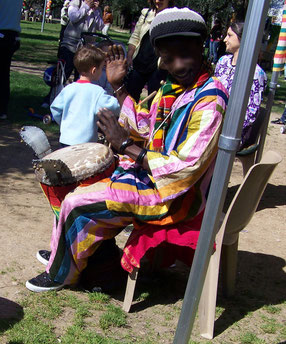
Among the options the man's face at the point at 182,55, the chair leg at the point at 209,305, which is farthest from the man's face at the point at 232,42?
the chair leg at the point at 209,305

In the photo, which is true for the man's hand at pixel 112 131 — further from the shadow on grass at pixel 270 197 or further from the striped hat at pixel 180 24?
the shadow on grass at pixel 270 197

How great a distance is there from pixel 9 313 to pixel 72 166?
0.92 metres

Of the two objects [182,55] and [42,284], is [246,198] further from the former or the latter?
[42,284]

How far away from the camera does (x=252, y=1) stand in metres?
2.02

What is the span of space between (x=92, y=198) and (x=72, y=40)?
19.5 feet

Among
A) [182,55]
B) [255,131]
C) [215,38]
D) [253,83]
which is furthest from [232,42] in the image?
[215,38]

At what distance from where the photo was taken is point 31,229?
4.33 meters

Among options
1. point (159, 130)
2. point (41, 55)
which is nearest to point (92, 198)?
point (159, 130)

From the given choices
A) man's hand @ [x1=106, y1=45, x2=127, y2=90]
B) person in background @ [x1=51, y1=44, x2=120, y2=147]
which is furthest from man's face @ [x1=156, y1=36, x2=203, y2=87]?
person in background @ [x1=51, y1=44, x2=120, y2=147]

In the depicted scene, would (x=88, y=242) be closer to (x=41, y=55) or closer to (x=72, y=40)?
(x=72, y=40)

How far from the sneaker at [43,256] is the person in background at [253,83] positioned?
234 centimetres

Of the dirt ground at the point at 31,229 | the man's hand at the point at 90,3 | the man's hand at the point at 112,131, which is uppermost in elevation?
the man's hand at the point at 90,3

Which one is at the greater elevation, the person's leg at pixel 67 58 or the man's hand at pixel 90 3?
the man's hand at pixel 90 3

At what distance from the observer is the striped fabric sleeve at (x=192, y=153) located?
2.86 m
